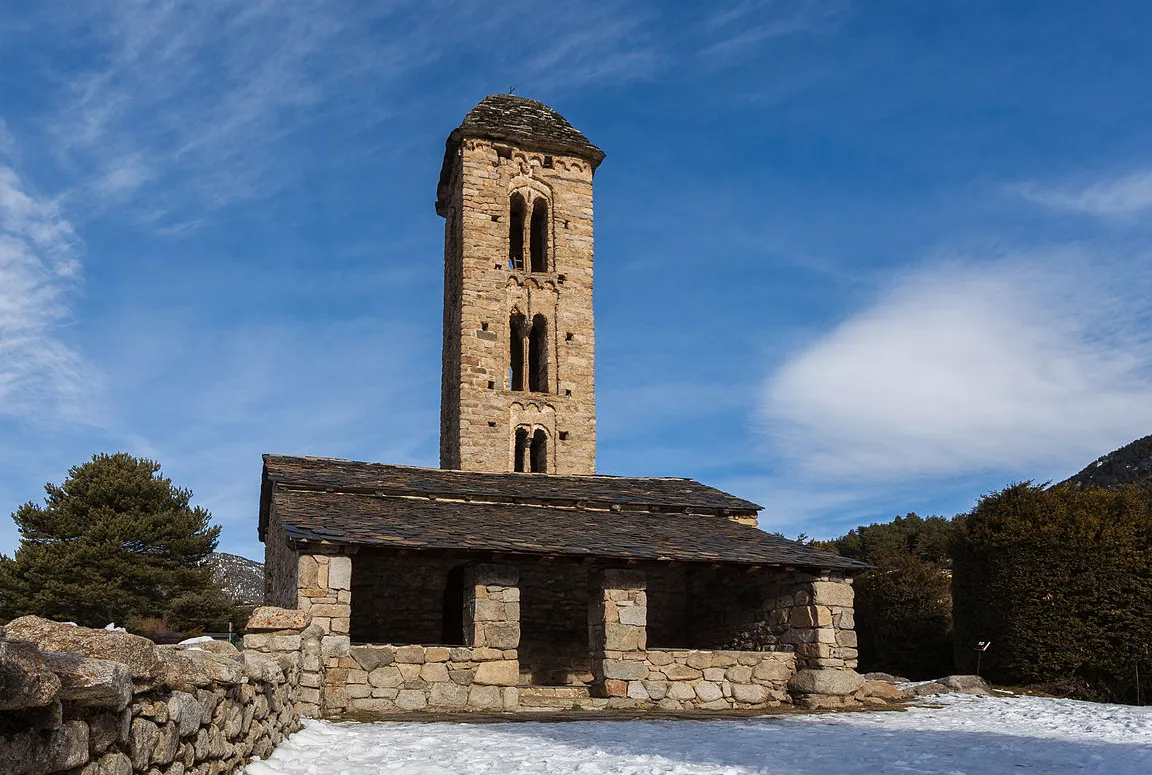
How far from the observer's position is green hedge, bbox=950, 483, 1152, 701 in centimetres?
1427

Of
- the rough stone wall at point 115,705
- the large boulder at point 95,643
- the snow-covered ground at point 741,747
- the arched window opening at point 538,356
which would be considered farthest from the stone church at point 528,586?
the large boulder at point 95,643

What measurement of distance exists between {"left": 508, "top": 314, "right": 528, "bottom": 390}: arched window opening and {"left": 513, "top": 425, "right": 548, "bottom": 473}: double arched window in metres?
1.24

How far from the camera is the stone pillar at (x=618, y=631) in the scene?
513 inches

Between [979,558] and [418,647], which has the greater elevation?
[979,558]

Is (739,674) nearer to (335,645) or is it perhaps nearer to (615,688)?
(615,688)

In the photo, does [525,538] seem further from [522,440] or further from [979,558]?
[522,440]

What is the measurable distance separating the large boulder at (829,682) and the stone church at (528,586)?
1.0 inches

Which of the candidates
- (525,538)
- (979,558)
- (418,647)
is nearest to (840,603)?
(979,558)

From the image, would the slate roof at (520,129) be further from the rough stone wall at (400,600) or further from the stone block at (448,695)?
the stone block at (448,695)

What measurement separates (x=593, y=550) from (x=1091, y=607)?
747 centimetres

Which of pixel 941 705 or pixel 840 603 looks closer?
pixel 941 705

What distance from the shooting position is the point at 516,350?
25.9 metres

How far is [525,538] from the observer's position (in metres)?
13.6

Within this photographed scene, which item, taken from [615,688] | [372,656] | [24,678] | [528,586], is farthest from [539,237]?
[24,678]
